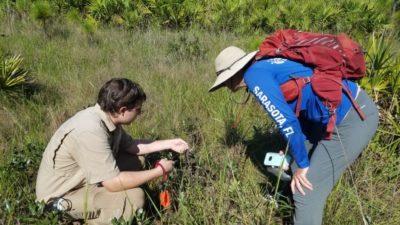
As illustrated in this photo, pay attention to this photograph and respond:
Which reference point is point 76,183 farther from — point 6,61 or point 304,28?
point 304,28

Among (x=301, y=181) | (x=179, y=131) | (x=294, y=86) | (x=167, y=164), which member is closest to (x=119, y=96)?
(x=167, y=164)

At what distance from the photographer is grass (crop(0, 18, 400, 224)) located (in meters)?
2.96

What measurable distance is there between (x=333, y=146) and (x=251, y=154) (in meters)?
1.16

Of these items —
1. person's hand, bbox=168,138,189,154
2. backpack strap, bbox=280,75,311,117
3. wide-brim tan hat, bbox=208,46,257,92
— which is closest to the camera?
backpack strap, bbox=280,75,311,117

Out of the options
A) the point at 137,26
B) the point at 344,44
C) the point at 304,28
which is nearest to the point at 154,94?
the point at 344,44

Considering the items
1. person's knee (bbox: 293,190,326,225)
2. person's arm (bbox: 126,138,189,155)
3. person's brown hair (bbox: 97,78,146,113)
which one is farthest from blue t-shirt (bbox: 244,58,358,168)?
person's arm (bbox: 126,138,189,155)

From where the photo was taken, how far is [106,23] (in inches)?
387

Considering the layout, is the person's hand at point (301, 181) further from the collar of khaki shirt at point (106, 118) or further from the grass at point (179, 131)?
the collar of khaki shirt at point (106, 118)

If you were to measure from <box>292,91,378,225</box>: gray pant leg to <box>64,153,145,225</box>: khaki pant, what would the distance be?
1.05 metres

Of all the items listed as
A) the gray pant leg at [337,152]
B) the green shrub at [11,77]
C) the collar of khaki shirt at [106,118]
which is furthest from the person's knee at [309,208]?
the green shrub at [11,77]

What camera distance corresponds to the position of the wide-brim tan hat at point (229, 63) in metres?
2.89

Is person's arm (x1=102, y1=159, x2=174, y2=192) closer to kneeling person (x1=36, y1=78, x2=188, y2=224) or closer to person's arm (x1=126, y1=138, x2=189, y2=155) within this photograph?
kneeling person (x1=36, y1=78, x2=188, y2=224)

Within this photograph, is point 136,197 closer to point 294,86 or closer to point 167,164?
point 167,164

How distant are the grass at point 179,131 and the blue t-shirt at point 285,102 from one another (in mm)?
400
